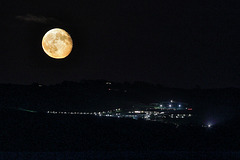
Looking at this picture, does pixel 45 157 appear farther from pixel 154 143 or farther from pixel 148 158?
pixel 154 143

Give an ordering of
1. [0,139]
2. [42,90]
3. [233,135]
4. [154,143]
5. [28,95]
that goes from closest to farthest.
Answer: [0,139] < [154,143] < [233,135] < [28,95] < [42,90]

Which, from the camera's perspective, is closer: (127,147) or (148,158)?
(148,158)

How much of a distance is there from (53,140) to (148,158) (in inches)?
169

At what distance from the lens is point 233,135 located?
1828 centimetres

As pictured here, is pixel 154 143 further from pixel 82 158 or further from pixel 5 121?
pixel 5 121

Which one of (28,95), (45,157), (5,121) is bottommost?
(45,157)

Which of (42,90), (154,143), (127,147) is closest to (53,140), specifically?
(127,147)

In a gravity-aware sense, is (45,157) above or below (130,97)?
below

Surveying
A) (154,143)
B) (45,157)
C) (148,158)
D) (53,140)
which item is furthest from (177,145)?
(45,157)

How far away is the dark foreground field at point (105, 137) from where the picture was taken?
45.0ft

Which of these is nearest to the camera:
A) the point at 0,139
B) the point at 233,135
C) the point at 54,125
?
the point at 0,139

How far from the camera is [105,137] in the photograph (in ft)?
51.7

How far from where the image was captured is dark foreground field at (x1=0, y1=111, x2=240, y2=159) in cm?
1373

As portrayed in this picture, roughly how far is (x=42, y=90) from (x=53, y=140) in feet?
116
